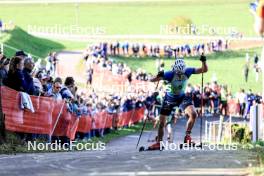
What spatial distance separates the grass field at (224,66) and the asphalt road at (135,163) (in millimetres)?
42166

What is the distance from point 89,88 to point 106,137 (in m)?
17.3

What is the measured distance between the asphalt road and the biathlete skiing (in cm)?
200

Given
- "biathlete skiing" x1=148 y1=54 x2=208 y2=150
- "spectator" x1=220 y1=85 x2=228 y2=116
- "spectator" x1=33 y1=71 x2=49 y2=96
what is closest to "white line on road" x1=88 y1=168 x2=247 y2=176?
"biathlete skiing" x1=148 y1=54 x2=208 y2=150

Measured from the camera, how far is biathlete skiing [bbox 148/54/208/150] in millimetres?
18203

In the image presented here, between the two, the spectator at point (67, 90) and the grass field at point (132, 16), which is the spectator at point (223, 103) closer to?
the grass field at point (132, 16)

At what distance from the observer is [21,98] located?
1922 cm

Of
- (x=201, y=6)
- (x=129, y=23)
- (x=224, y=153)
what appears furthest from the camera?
(x=201, y=6)

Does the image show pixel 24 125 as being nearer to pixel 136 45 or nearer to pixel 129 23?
pixel 136 45

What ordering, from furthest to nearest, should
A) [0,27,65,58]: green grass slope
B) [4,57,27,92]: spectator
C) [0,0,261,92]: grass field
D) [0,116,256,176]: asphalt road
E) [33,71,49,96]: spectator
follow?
[0,0,261,92]: grass field
[0,27,65,58]: green grass slope
[33,71,49,96]: spectator
[4,57,27,92]: spectator
[0,116,256,176]: asphalt road

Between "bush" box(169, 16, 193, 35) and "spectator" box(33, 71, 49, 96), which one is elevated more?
"bush" box(169, 16, 193, 35)

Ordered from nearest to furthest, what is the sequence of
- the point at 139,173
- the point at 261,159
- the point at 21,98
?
the point at 139,173 → the point at 261,159 → the point at 21,98

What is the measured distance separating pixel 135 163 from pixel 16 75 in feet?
19.1

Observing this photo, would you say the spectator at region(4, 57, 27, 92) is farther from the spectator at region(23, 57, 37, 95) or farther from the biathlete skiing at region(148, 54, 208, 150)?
the biathlete skiing at region(148, 54, 208, 150)

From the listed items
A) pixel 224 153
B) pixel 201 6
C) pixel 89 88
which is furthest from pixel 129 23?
pixel 224 153
